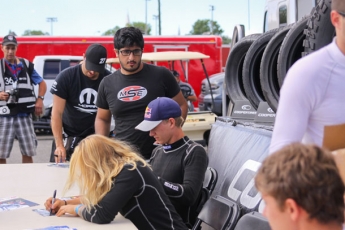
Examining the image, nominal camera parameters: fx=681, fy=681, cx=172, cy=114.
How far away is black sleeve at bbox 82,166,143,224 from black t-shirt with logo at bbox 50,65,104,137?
2670 millimetres

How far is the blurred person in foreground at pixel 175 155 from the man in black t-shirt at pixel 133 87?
76cm

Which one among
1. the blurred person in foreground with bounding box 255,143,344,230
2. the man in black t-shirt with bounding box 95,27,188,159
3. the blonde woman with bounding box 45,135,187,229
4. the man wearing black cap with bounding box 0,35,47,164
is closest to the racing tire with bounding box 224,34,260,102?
the man in black t-shirt with bounding box 95,27,188,159

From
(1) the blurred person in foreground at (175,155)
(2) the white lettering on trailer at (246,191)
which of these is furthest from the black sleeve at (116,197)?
(2) the white lettering on trailer at (246,191)

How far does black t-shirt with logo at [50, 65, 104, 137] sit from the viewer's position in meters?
A: 6.17

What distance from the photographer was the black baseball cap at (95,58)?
596 cm

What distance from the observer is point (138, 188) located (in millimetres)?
3658

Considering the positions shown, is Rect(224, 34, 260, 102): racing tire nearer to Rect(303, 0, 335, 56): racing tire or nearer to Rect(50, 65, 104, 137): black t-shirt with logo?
Rect(50, 65, 104, 137): black t-shirt with logo

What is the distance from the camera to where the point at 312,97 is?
2369 millimetres

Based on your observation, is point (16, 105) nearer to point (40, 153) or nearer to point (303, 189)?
point (40, 153)

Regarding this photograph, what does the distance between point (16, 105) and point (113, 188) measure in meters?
4.57

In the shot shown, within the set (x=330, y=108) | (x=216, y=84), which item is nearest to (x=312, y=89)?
(x=330, y=108)

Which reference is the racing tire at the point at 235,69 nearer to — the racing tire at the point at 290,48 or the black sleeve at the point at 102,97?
the black sleeve at the point at 102,97

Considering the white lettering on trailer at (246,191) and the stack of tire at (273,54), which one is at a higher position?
the stack of tire at (273,54)

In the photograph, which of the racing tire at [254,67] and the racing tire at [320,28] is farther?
the racing tire at [254,67]
